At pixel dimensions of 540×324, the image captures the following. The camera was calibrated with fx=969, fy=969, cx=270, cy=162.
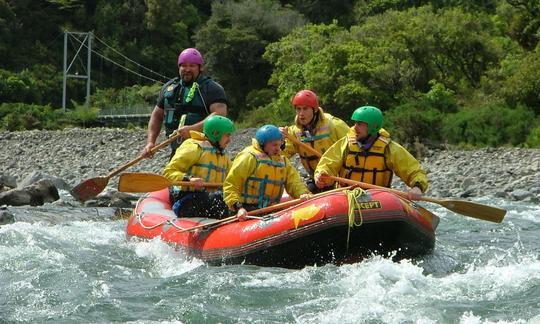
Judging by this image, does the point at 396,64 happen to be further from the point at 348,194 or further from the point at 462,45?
the point at 348,194

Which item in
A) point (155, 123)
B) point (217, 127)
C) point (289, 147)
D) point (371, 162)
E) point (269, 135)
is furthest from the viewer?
point (155, 123)

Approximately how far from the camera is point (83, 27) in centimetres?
6047

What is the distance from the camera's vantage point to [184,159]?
9477 mm

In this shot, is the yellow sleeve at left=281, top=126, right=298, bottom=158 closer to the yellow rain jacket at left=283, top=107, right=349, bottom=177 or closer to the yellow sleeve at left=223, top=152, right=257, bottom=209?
the yellow rain jacket at left=283, top=107, right=349, bottom=177

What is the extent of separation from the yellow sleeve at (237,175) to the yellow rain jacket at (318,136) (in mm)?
1026

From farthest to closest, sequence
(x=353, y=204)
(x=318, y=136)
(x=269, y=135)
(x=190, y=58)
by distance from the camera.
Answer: (x=190, y=58) < (x=318, y=136) < (x=269, y=135) < (x=353, y=204)

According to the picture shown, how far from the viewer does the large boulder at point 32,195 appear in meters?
14.6

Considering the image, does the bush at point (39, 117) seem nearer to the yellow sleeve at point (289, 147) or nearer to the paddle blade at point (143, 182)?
the paddle blade at point (143, 182)

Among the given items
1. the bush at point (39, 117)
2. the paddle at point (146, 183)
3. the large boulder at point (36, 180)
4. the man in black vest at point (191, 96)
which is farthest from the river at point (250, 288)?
the bush at point (39, 117)

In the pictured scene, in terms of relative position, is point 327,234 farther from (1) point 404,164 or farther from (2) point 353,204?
(1) point 404,164

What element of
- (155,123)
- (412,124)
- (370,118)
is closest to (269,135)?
(370,118)

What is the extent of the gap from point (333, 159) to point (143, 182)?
1.95 metres

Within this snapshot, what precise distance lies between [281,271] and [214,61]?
37.2 m

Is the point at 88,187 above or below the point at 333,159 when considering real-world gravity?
below
